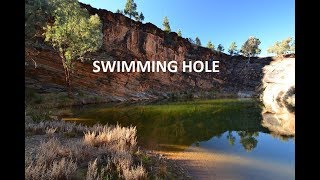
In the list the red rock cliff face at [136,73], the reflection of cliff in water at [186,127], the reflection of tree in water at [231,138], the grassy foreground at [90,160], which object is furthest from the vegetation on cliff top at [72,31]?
the grassy foreground at [90,160]

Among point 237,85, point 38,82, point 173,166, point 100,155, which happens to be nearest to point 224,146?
point 173,166

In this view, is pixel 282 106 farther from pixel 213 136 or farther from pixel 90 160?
pixel 90 160

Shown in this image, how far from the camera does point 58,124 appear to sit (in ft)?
40.9

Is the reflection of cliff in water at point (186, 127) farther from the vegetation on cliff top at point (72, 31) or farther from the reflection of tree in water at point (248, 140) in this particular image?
the vegetation on cliff top at point (72, 31)

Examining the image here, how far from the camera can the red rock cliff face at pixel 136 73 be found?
2803cm

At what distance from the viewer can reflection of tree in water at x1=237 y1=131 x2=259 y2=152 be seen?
12891 mm

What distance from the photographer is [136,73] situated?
3578 centimetres

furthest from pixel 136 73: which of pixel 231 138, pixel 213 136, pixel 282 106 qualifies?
pixel 231 138

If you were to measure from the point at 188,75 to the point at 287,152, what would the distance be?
28.6m

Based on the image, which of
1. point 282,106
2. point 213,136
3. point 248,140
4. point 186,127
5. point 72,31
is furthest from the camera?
point 72,31

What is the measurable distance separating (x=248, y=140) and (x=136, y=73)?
894 inches

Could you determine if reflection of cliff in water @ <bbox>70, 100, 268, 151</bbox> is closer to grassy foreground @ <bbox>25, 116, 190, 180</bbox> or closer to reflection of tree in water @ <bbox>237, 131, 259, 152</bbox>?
reflection of tree in water @ <bbox>237, 131, 259, 152</bbox>

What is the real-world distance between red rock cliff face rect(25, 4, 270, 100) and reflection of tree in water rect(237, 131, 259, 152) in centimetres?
668
